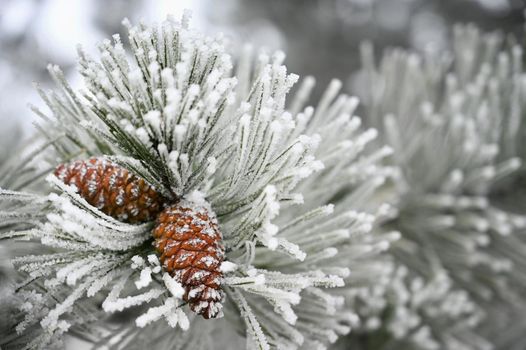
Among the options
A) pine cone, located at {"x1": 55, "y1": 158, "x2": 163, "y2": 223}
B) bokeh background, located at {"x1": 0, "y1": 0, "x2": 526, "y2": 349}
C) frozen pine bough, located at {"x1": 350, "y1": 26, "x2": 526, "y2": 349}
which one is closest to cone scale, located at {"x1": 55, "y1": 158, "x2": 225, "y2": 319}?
pine cone, located at {"x1": 55, "y1": 158, "x2": 163, "y2": 223}

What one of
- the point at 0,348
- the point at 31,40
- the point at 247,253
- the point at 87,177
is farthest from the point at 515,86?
the point at 31,40

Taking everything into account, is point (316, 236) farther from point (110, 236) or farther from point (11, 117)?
point (11, 117)

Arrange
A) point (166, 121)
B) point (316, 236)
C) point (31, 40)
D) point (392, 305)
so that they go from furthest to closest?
point (31, 40) → point (392, 305) → point (316, 236) → point (166, 121)

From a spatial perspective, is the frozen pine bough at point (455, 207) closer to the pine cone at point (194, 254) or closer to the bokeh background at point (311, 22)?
the pine cone at point (194, 254)

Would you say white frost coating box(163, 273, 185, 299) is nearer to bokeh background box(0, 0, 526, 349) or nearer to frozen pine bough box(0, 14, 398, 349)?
frozen pine bough box(0, 14, 398, 349)

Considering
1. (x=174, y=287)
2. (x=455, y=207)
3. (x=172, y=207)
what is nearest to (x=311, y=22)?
(x=455, y=207)

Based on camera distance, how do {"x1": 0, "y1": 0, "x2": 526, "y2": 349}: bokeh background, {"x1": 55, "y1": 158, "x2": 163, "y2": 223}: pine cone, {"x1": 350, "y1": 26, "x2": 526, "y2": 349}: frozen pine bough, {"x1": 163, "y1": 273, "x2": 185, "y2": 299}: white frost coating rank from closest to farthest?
{"x1": 163, "y1": 273, "x2": 185, "y2": 299}: white frost coating, {"x1": 55, "y1": 158, "x2": 163, "y2": 223}: pine cone, {"x1": 350, "y1": 26, "x2": 526, "y2": 349}: frozen pine bough, {"x1": 0, "y1": 0, "x2": 526, "y2": 349}: bokeh background

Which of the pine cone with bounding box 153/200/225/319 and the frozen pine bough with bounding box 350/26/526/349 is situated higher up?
the pine cone with bounding box 153/200/225/319
